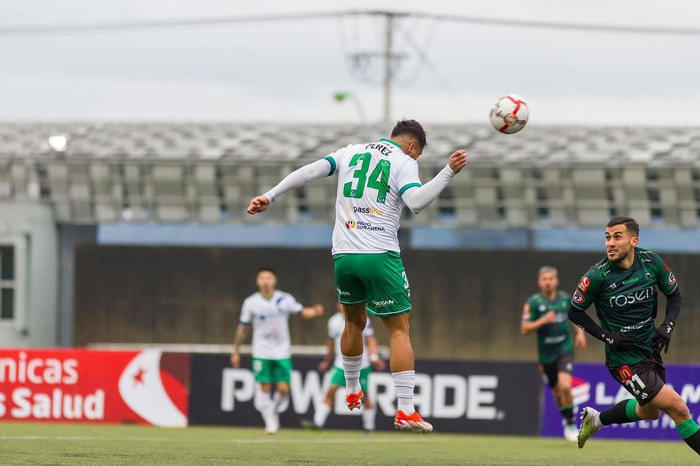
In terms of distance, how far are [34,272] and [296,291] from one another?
5486mm

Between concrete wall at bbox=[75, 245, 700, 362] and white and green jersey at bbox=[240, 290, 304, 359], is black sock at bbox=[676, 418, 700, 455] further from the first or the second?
concrete wall at bbox=[75, 245, 700, 362]

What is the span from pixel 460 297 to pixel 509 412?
938 centimetres

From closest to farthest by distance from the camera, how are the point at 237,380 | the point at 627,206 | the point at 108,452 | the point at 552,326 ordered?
1. the point at 108,452
2. the point at 552,326
3. the point at 237,380
4. the point at 627,206

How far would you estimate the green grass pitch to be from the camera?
1198 cm

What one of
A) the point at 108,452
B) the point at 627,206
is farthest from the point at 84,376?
the point at 627,206

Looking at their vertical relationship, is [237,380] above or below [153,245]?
below

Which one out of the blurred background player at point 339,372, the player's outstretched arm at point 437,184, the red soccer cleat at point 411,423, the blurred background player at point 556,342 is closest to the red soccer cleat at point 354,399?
the red soccer cleat at point 411,423

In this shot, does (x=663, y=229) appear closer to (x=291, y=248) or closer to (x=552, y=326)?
(x=291, y=248)

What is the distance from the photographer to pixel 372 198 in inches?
416

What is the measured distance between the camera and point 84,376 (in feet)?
68.5

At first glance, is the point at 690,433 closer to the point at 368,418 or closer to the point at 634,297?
the point at 634,297

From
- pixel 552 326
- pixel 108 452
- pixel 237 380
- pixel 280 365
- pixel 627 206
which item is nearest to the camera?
pixel 108 452

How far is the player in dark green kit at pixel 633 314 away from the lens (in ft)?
35.0

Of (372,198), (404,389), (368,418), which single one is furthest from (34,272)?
(372,198)
